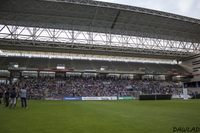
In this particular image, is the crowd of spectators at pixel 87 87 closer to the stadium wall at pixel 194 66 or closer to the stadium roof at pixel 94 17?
the stadium wall at pixel 194 66

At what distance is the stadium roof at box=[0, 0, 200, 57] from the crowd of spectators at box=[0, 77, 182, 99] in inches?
451

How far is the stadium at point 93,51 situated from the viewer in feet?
120

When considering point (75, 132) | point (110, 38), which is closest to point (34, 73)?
point (110, 38)

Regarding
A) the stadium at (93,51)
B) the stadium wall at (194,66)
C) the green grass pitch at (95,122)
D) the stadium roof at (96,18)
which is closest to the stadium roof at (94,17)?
the stadium roof at (96,18)

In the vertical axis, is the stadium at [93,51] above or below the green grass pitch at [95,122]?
above

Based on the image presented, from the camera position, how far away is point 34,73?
186 feet

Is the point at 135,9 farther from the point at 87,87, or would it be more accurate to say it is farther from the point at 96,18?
the point at 87,87

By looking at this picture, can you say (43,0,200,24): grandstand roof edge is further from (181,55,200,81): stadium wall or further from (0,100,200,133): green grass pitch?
(181,55,200,81): stadium wall

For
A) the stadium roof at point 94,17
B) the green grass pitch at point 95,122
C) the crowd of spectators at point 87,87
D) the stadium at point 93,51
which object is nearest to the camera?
the green grass pitch at point 95,122

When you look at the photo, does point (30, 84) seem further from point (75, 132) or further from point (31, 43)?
point (75, 132)

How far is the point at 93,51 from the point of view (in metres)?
53.3

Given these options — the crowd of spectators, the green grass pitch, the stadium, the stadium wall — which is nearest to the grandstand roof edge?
the stadium

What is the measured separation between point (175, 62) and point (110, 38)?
1405 inches

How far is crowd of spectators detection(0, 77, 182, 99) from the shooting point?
158 ft
